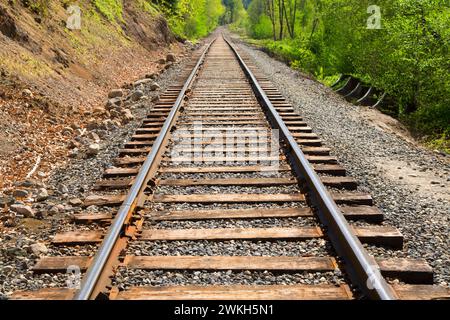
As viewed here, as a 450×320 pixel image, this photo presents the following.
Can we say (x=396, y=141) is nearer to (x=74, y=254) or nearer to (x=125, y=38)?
(x=74, y=254)

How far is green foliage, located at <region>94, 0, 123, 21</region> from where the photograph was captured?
14.8 m

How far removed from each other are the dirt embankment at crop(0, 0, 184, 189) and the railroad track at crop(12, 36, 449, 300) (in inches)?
50.6

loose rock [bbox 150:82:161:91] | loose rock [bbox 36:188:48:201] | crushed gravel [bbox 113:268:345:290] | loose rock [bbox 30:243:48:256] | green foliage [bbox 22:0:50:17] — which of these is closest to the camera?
crushed gravel [bbox 113:268:345:290]

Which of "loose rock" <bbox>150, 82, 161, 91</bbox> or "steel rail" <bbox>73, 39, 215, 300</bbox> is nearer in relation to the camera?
→ "steel rail" <bbox>73, 39, 215, 300</bbox>

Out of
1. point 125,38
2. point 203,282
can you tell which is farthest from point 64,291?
point 125,38

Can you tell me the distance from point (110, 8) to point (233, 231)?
47.5ft

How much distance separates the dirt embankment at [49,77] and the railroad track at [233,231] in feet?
4.21

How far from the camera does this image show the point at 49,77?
797 cm

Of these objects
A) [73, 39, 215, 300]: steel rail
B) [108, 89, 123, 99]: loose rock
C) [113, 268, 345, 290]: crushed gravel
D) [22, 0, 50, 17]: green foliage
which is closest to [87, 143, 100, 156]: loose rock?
[73, 39, 215, 300]: steel rail

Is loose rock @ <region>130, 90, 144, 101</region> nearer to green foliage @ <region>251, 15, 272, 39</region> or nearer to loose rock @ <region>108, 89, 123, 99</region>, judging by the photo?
loose rock @ <region>108, 89, 123, 99</region>

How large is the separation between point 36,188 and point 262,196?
2.50 m

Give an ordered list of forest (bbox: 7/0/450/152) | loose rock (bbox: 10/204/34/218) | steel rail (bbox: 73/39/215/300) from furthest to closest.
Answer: forest (bbox: 7/0/450/152) < loose rock (bbox: 10/204/34/218) < steel rail (bbox: 73/39/215/300)

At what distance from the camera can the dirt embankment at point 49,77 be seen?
581 cm

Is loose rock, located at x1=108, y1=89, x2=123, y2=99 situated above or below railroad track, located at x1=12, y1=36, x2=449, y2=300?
above
